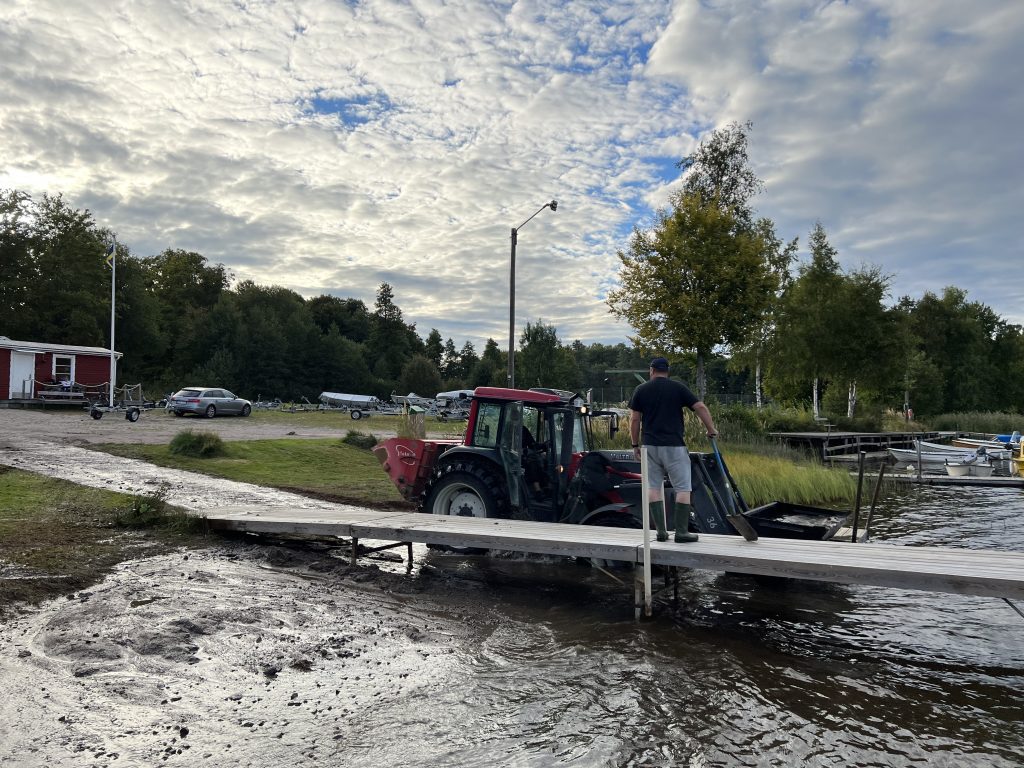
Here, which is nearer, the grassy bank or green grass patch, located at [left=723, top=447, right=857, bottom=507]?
the grassy bank

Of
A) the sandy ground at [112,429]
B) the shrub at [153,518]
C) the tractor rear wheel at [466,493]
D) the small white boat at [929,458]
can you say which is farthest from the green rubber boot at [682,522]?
the small white boat at [929,458]

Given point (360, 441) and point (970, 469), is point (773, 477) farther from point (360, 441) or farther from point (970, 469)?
point (360, 441)

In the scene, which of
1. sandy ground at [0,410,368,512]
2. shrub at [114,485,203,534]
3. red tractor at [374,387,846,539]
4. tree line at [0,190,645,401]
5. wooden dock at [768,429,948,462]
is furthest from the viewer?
tree line at [0,190,645,401]

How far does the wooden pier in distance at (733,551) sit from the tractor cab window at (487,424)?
96cm

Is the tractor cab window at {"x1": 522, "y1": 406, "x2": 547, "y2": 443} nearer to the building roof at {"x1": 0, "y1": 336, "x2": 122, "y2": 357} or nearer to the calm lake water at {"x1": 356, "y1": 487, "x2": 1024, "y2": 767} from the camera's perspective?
the calm lake water at {"x1": 356, "y1": 487, "x2": 1024, "y2": 767}

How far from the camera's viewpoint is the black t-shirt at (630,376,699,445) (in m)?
7.23

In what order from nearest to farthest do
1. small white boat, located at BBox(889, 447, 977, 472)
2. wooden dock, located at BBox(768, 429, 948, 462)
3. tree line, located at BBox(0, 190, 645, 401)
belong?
small white boat, located at BBox(889, 447, 977, 472), wooden dock, located at BBox(768, 429, 948, 462), tree line, located at BBox(0, 190, 645, 401)

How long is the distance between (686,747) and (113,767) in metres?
3.17

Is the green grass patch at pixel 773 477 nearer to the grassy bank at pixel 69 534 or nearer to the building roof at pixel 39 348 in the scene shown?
the grassy bank at pixel 69 534

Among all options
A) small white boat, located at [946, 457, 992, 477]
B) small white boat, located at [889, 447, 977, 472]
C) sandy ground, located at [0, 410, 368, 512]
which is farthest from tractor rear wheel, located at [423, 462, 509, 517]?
small white boat, located at [946, 457, 992, 477]

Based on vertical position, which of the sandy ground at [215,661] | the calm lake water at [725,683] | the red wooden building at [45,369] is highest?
the red wooden building at [45,369]

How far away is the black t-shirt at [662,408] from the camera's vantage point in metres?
7.23

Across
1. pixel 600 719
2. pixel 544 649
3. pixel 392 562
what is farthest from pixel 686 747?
pixel 392 562

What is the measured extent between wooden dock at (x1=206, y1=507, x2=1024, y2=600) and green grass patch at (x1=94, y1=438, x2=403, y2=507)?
4.91 metres
